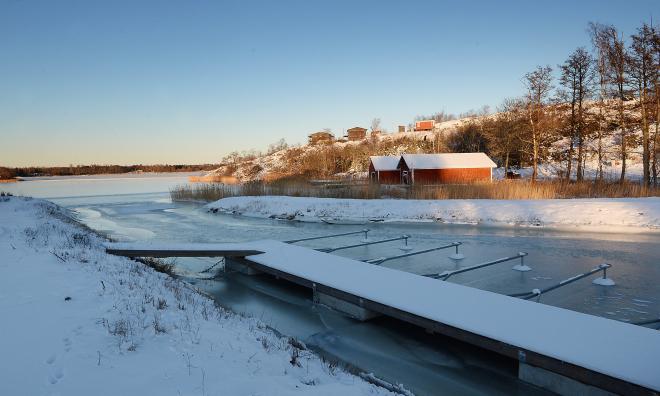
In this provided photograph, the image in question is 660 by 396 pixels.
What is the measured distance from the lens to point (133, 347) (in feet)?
12.3

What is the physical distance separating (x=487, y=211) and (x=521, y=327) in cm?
1348

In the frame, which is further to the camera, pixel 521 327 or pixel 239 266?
pixel 239 266

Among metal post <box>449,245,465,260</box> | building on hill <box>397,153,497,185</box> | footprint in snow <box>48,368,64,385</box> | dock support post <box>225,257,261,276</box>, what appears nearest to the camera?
footprint in snow <box>48,368,64,385</box>

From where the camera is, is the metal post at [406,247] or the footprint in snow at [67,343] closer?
Result: the footprint in snow at [67,343]

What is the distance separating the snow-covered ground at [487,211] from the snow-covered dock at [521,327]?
10868 millimetres

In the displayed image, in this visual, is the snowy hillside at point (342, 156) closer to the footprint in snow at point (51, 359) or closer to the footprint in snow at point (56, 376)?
the footprint in snow at point (51, 359)

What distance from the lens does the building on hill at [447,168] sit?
3838 cm

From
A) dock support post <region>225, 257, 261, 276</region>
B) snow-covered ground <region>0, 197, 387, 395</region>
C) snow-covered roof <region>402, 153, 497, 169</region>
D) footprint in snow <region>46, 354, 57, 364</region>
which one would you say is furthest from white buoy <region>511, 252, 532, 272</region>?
snow-covered roof <region>402, 153, 497, 169</region>

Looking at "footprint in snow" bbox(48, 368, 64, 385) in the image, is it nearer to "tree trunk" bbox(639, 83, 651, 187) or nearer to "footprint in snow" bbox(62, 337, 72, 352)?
"footprint in snow" bbox(62, 337, 72, 352)

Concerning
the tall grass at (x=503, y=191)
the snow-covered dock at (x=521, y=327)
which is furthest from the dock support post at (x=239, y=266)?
the tall grass at (x=503, y=191)

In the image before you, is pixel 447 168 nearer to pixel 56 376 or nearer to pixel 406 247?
pixel 406 247

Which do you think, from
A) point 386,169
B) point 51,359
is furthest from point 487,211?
point 386,169

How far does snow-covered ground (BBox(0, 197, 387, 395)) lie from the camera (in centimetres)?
314

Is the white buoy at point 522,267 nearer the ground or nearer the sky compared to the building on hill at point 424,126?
nearer the ground
